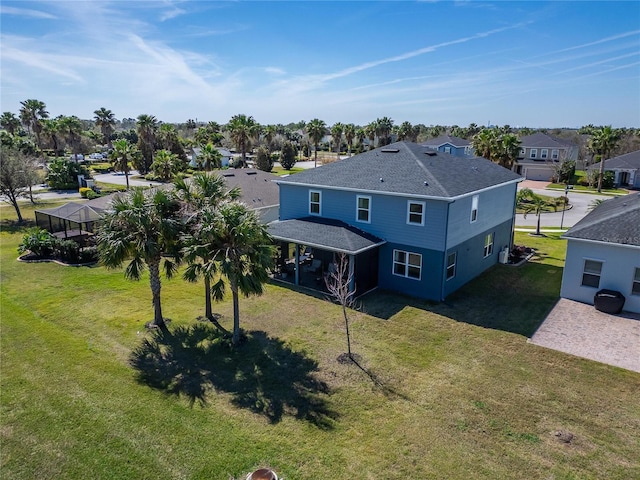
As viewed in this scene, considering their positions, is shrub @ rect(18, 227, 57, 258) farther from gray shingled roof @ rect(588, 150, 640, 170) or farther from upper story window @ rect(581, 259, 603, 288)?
gray shingled roof @ rect(588, 150, 640, 170)

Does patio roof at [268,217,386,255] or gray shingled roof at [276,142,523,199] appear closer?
patio roof at [268,217,386,255]

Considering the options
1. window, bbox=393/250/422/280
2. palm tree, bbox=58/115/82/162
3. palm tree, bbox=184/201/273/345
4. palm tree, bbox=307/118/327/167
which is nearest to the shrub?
palm tree, bbox=184/201/273/345

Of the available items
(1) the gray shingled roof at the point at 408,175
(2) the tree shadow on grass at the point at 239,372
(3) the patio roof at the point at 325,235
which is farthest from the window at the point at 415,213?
(2) the tree shadow on grass at the point at 239,372

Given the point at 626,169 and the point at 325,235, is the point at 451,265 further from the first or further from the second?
the point at 626,169

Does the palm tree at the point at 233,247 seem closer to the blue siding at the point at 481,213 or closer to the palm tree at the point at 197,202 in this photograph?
the palm tree at the point at 197,202

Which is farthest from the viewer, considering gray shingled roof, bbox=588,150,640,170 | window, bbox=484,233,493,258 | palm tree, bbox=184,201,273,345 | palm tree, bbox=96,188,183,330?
gray shingled roof, bbox=588,150,640,170

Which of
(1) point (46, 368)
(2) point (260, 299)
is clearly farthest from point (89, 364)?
(2) point (260, 299)
